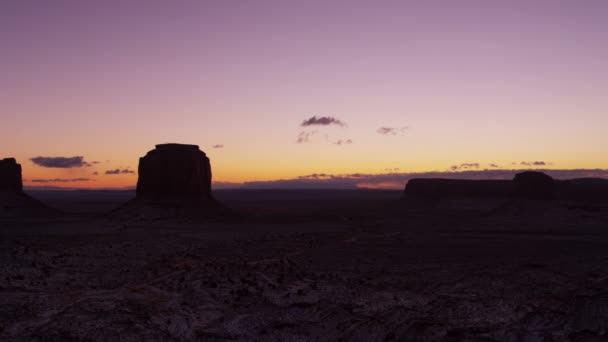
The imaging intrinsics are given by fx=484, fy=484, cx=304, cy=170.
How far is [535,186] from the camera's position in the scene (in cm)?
6394

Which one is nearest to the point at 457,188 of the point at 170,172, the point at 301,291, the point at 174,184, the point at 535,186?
the point at 535,186

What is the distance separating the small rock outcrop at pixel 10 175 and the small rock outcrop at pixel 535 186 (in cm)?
5975

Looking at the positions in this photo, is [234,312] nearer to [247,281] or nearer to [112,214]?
[247,281]

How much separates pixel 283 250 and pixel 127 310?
1240cm

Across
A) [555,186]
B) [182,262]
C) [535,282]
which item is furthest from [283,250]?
[555,186]

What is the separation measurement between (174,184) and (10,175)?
1693 centimetres

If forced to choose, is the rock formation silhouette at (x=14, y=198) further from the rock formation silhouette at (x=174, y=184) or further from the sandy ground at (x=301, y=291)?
the sandy ground at (x=301, y=291)

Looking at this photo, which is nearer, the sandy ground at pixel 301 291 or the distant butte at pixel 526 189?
the sandy ground at pixel 301 291

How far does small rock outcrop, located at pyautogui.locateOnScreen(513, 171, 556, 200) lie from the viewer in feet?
207

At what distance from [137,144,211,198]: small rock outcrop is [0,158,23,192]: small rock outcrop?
1281 centimetres

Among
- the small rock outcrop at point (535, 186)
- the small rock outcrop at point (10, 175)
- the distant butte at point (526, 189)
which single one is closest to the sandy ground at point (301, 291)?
the small rock outcrop at point (10, 175)

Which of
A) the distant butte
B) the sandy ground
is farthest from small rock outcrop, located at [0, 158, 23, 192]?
the distant butte

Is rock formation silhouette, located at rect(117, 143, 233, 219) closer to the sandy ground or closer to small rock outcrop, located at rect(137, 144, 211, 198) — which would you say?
small rock outcrop, located at rect(137, 144, 211, 198)

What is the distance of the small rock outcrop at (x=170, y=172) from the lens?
4478 cm
